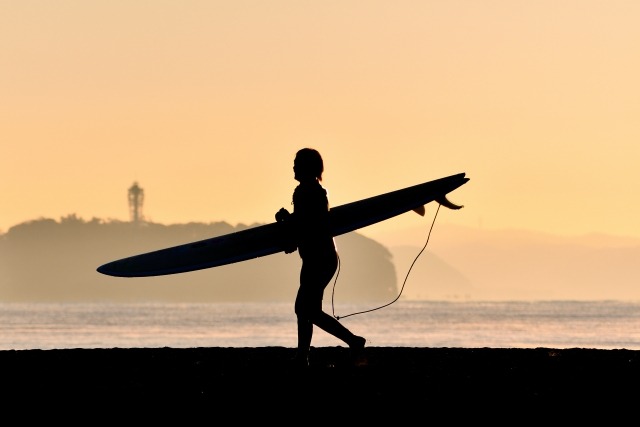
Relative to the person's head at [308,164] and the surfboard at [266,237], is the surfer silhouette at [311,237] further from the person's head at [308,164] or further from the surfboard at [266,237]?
the surfboard at [266,237]

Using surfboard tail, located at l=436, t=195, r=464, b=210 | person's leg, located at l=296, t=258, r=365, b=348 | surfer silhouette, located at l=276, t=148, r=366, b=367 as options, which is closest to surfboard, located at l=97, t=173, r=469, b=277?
surfboard tail, located at l=436, t=195, r=464, b=210

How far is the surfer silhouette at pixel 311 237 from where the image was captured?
10867mm

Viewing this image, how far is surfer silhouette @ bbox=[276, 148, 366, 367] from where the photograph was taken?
1087cm
